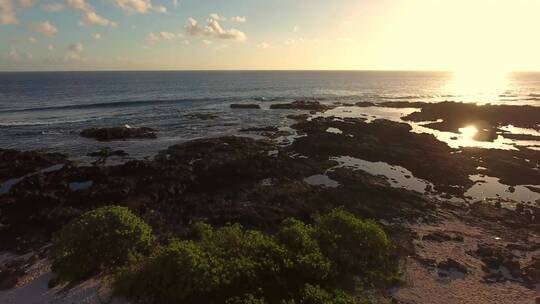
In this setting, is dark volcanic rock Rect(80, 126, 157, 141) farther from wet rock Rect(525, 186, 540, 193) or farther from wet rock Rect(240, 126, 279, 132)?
wet rock Rect(525, 186, 540, 193)

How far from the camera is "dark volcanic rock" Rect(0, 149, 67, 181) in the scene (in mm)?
33031

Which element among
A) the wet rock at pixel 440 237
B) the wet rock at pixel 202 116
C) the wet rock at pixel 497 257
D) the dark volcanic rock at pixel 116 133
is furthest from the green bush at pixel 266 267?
the wet rock at pixel 202 116

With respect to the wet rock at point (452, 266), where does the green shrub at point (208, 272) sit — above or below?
above

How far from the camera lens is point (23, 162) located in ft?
116

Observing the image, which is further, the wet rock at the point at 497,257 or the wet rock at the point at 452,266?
the wet rock at the point at 497,257

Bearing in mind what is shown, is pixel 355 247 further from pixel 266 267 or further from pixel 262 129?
pixel 262 129

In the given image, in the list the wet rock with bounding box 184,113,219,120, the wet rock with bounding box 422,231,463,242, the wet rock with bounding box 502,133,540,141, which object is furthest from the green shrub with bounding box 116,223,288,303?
the wet rock with bounding box 184,113,219,120

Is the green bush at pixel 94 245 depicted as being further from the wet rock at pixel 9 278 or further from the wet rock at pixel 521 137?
the wet rock at pixel 521 137

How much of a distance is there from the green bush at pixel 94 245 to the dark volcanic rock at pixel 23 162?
67.8 ft

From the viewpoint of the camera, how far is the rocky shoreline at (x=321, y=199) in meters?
18.5

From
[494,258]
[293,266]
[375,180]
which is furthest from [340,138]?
[293,266]

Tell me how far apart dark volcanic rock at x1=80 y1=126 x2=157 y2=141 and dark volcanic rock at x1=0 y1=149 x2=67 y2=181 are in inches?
383

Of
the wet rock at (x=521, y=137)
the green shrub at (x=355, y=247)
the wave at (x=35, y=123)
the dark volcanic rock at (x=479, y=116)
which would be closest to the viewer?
the green shrub at (x=355, y=247)

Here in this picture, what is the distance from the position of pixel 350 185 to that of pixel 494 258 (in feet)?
40.3
